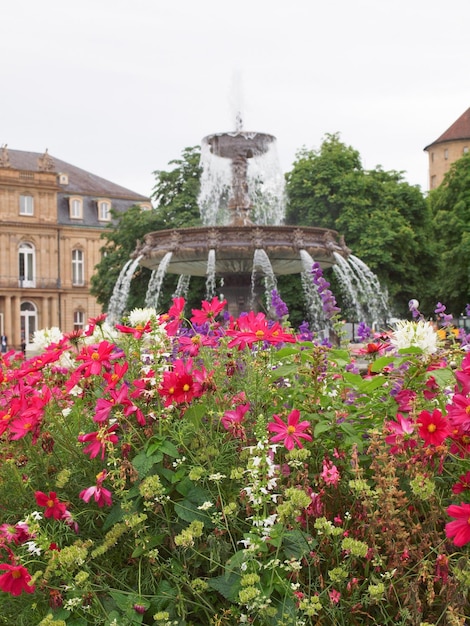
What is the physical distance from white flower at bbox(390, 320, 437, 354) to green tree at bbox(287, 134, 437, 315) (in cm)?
2573

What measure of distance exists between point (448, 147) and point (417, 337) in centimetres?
7578

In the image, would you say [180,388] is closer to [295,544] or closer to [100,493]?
[100,493]

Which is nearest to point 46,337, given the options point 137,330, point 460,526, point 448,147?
point 137,330

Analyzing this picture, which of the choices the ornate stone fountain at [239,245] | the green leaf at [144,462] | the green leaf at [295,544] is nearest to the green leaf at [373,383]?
the green leaf at [295,544]

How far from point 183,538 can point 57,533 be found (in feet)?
1.95

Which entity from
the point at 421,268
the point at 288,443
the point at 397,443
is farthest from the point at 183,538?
the point at 421,268

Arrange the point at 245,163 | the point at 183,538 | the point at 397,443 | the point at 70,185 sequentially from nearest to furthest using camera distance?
1. the point at 183,538
2. the point at 397,443
3. the point at 245,163
4. the point at 70,185

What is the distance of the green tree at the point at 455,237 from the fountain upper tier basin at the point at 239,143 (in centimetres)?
1731

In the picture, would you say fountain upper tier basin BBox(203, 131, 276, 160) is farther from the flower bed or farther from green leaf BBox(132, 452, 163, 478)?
green leaf BBox(132, 452, 163, 478)

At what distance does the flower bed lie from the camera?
2.22 metres

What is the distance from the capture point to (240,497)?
2414mm

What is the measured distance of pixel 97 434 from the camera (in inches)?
99.6

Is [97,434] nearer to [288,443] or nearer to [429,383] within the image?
[288,443]

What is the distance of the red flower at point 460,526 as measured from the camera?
204cm
